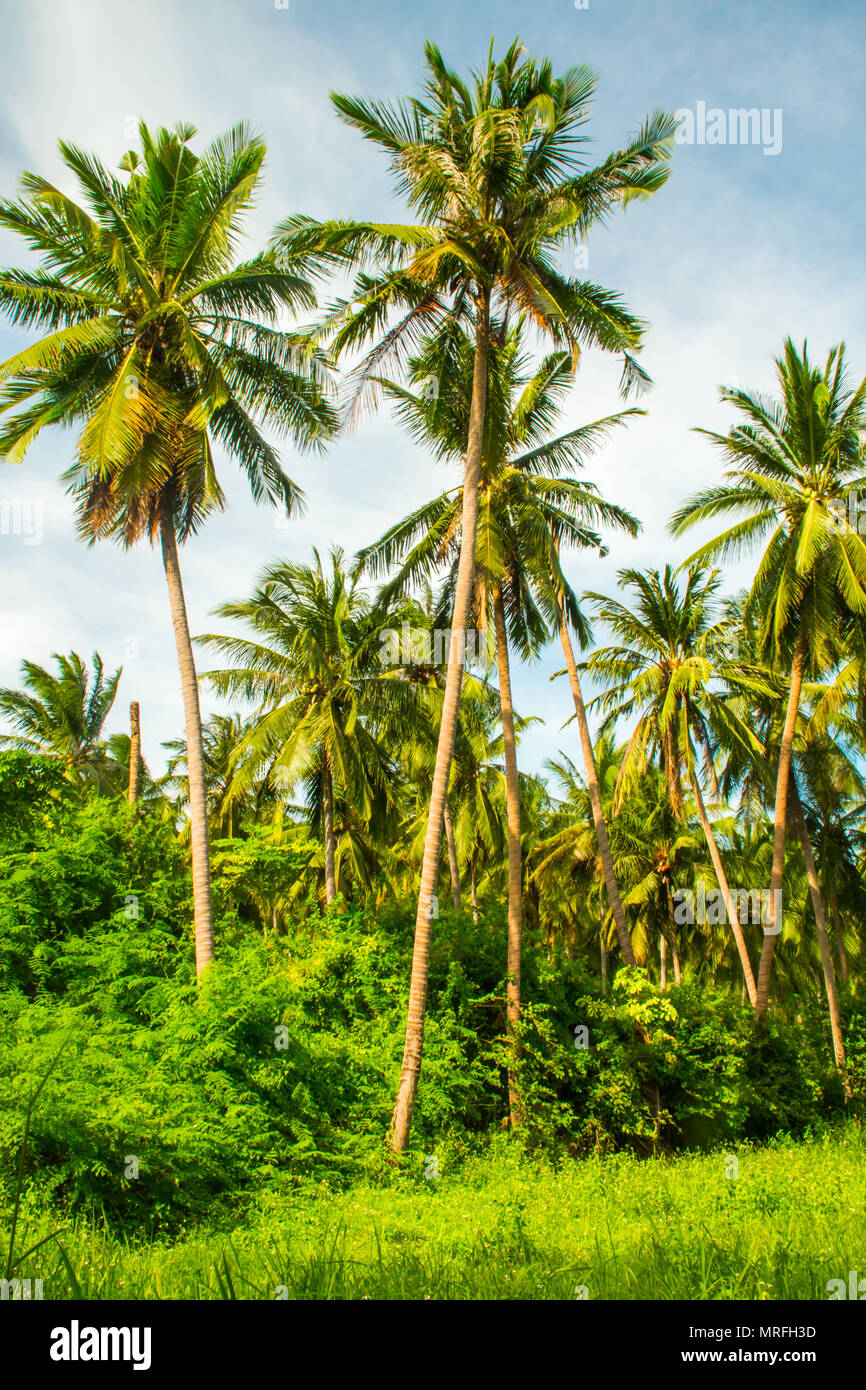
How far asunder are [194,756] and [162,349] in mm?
6612

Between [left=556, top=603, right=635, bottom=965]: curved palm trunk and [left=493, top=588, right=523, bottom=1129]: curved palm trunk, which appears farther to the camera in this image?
[left=556, top=603, right=635, bottom=965]: curved palm trunk

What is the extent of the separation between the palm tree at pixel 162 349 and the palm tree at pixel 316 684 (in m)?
5.99

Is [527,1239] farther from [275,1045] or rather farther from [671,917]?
[671,917]

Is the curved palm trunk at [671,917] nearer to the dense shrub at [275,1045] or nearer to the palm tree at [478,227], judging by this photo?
the dense shrub at [275,1045]

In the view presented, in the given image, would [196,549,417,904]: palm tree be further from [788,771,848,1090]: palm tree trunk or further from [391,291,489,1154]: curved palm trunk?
[788,771,848,1090]: palm tree trunk

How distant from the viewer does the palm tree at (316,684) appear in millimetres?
20469

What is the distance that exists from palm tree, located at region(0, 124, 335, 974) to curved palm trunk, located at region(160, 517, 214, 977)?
2cm

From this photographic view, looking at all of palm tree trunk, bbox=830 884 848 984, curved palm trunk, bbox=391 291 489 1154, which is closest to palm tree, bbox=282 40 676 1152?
curved palm trunk, bbox=391 291 489 1154

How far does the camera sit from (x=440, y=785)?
43.8 ft

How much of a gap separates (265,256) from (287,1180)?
13.3m

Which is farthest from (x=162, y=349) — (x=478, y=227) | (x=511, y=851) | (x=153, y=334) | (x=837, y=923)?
(x=837, y=923)

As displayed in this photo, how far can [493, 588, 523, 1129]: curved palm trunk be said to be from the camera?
1523 cm

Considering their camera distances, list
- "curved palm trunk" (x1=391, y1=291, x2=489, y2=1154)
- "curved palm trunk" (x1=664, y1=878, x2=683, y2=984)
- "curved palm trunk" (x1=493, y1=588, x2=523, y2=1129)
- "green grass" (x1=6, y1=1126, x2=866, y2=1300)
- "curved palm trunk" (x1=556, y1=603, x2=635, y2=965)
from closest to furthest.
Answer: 1. "green grass" (x1=6, y1=1126, x2=866, y2=1300)
2. "curved palm trunk" (x1=391, y1=291, x2=489, y2=1154)
3. "curved palm trunk" (x1=493, y1=588, x2=523, y2=1129)
4. "curved palm trunk" (x1=556, y1=603, x2=635, y2=965)
5. "curved palm trunk" (x1=664, y1=878, x2=683, y2=984)

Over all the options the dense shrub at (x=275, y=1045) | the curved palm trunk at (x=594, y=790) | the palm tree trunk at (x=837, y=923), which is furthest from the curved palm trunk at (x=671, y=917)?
the curved palm trunk at (x=594, y=790)
